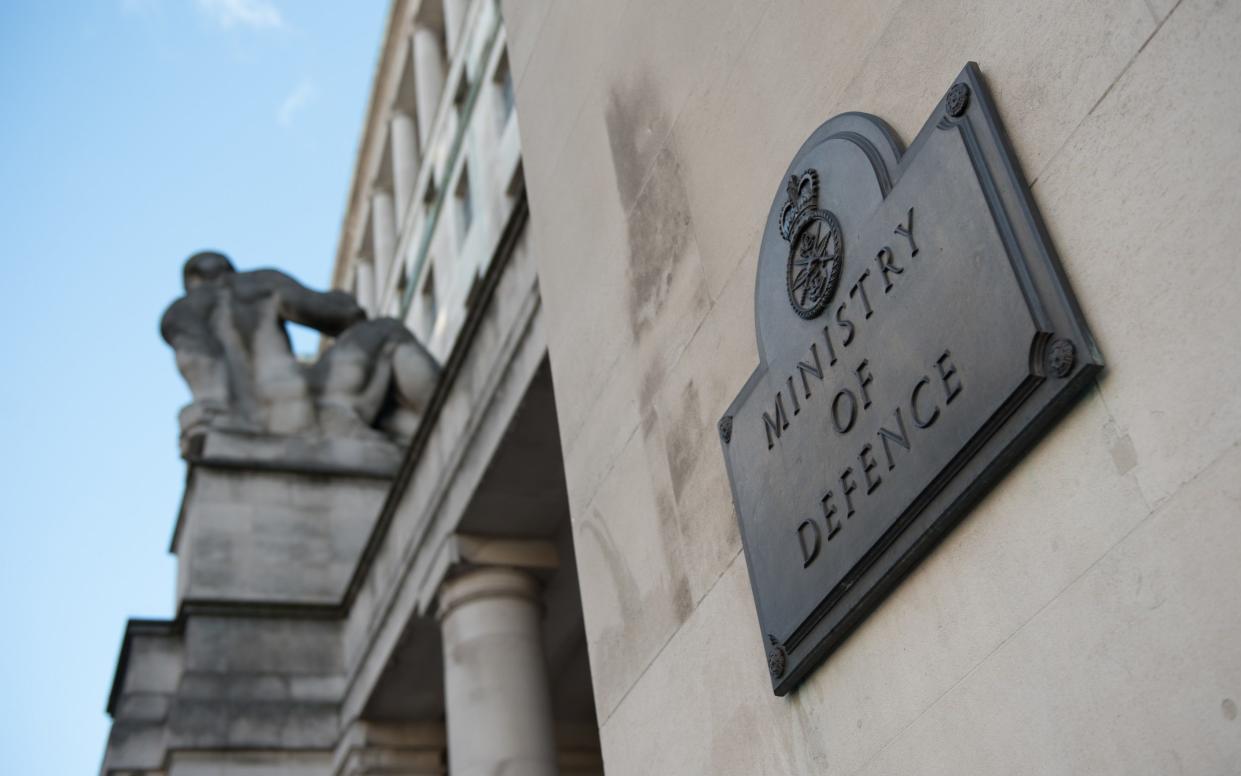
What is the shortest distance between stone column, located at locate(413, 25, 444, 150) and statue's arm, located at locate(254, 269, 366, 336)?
23759mm

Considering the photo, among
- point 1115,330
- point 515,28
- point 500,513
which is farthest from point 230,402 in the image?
point 1115,330

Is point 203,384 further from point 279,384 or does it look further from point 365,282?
point 365,282

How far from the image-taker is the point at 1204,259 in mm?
3488

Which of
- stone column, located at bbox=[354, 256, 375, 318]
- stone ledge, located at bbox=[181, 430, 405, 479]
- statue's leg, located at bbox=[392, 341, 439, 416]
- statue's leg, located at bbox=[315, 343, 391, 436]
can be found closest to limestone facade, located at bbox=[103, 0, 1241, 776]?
stone ledge, located at bbox=[181, 430, 405, 479]

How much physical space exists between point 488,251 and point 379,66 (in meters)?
17.3

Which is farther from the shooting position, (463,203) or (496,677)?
(463,203)

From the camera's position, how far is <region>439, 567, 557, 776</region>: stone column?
1195 cm

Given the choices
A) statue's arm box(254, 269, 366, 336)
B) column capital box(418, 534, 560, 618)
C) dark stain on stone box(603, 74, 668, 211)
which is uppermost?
statue's arm box(254, 269, 366, 336)

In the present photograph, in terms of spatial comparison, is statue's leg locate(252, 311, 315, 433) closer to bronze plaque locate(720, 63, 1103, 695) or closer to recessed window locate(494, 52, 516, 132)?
bronze plaque locate(720, 63, 1103, 695)

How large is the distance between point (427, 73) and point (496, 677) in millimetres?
36941

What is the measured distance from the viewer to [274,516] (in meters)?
18.8

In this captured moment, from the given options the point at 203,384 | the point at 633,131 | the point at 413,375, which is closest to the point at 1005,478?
the point at 633,131

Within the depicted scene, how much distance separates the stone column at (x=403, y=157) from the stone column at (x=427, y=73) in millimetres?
1622

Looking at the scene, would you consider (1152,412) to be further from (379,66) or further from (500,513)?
(379,66)
